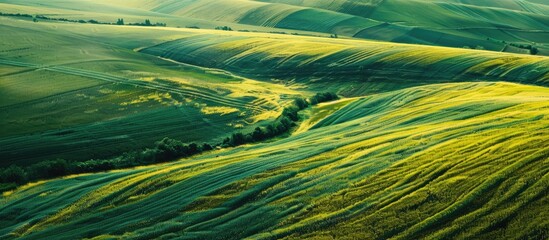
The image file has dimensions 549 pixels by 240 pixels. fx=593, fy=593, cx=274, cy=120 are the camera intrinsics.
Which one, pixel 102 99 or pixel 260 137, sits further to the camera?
pixel 102 99

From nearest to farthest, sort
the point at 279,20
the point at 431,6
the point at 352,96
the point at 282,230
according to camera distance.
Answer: the point at 282,230, the point at 352,96, the point at 279,20, the point at 431,6

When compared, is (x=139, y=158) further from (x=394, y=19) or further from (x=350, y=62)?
(x=394, y=19)

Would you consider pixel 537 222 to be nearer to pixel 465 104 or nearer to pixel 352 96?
pixel 465 104

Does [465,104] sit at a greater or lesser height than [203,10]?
lesser

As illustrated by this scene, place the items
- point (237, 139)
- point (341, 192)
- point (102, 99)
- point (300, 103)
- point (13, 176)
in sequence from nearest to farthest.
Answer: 1. point (341, 192)
2. point (13, 176)
3. point (237, 139)
4. point (102, 99)
5. point (300, 103)

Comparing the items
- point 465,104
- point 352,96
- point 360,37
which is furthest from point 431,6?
point 465,104

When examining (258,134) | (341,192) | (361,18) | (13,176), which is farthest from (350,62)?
(341,192)
